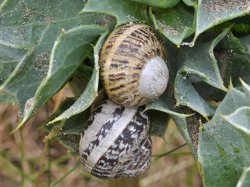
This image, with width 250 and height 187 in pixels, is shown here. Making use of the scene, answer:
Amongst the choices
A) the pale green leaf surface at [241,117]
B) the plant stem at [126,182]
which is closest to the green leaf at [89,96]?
the pale green leaf surface at [241,117]

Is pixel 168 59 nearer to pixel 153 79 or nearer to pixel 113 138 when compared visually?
pixel 153 79

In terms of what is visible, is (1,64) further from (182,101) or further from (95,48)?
(182,101)

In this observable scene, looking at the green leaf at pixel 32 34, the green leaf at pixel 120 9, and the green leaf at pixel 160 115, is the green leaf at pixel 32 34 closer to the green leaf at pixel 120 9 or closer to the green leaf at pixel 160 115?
the green leaf at pixel 120 9

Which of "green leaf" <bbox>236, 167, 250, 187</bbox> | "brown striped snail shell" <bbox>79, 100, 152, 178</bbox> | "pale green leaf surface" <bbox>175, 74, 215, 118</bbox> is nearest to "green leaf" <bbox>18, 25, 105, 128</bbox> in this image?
"brown striped snail shell" <bbox>79, 100, 152, 178</bbox>

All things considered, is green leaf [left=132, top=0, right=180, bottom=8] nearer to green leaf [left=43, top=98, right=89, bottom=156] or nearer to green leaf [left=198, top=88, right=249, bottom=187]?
green leaf [left=198, top=88, right=249, bottom=187]

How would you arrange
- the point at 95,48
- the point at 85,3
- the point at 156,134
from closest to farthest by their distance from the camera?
the point at 95,48 → the point at 85,3 → the point at 156,134

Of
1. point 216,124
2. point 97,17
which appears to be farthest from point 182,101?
point 97,17
